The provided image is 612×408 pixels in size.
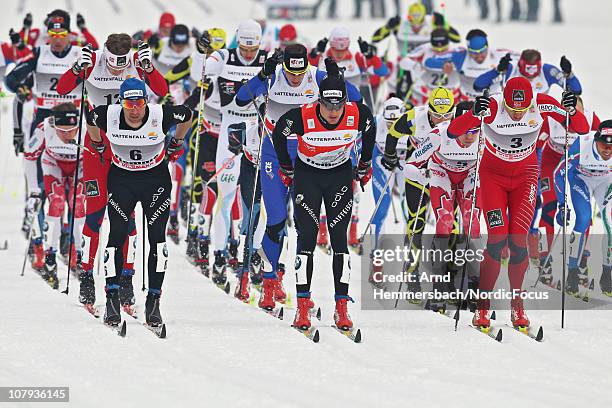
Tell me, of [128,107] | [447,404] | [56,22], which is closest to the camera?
[447,404]

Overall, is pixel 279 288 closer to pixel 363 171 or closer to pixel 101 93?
pixel 363 171

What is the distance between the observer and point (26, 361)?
9969 mm

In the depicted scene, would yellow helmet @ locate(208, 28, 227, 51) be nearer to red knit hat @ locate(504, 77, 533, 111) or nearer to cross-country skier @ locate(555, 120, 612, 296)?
cross-country skier @ locate(555, 120, 612, 296)

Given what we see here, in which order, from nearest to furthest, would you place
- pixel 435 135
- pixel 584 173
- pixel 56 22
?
pixel 435 135
pixel 584 173
pixel 56 22

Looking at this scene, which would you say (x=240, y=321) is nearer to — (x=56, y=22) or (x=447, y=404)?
(x=447, y=404)

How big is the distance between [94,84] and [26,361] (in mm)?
3438

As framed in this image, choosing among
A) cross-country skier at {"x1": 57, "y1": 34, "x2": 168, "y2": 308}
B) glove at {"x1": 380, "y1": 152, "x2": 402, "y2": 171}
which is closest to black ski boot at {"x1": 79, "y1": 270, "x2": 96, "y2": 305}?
cross-country skier at {"x1": 57, "y1": 34, "x2": 168, "y2": 308}

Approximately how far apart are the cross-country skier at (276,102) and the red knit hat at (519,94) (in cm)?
135

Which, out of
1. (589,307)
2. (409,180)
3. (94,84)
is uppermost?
(94,84)

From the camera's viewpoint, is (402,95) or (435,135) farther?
(402,95)

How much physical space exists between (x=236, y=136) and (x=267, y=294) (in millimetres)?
1939

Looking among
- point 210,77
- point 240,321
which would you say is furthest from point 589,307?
point 210,77

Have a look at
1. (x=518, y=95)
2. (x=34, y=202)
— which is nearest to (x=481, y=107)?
(x=518, y=95)

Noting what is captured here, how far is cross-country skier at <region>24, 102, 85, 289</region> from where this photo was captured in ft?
43.8
